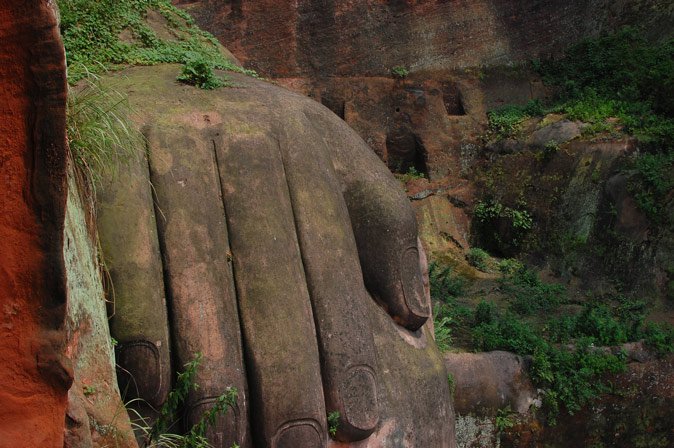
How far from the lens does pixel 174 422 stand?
3824mm

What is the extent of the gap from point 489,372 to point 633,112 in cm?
537

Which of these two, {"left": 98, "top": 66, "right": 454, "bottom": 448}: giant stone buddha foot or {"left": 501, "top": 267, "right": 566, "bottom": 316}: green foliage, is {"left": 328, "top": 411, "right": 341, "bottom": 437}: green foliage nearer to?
{"left": 98, "top": 66, "right": 454, "bottom": 448}: giant stone buddha foot

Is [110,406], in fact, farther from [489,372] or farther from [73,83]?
[489,372]

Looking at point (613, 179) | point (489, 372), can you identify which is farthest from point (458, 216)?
point (489, 372)

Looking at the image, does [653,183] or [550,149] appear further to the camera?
[550,149]

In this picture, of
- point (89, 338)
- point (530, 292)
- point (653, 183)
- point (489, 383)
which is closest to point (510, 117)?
point (653, 183)

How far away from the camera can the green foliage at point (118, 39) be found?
5.08 meters

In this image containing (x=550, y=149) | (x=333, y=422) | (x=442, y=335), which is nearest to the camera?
(x=333, y=422)

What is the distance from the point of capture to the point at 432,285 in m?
10.0

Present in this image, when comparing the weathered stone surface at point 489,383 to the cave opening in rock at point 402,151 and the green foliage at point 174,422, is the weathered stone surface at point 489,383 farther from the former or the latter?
the cave opening in rock at point 402,151

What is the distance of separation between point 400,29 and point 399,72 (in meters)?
0.67

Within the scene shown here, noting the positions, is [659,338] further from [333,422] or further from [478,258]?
[333,422]

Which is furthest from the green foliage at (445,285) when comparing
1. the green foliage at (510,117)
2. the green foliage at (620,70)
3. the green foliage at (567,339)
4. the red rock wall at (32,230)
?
the red rock wall at (32,230)

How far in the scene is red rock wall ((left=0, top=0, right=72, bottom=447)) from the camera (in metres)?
2.29
